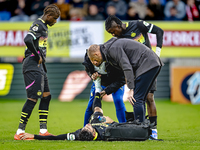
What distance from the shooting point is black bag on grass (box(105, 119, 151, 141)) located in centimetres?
495

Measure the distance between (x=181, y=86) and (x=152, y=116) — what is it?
714 centimetres

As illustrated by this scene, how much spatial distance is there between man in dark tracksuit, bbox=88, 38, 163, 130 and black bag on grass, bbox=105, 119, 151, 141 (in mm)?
260

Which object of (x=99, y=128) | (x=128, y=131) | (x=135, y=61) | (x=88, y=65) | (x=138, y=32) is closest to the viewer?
(x=128, y=131)

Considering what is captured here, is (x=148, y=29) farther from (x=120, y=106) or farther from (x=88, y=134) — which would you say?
(x=88, y=134)

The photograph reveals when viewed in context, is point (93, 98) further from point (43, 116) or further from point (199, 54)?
point (199, 54)

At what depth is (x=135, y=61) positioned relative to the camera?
526 cm

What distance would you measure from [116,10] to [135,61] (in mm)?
8550

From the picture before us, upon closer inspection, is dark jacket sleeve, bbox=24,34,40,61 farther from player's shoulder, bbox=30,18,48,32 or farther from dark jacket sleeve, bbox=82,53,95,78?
dark jacket sleeve, bbox=82,53,95,78

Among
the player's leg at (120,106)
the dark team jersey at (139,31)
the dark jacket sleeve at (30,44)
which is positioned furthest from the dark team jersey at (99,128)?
the dark team jersey at (139,31)

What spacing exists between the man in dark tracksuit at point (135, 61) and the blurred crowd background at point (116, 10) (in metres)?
8.22

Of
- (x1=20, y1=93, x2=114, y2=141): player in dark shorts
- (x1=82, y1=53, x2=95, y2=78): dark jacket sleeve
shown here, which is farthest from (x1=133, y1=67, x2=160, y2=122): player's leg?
(x1=82, y1=53, x2=95, y2=78): dark jacket sleeve

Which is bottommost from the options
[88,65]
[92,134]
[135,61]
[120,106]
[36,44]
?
[92,134]

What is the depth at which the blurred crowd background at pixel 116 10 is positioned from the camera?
13.5 meters

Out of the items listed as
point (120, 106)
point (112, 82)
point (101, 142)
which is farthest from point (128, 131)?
point (112, 82)
